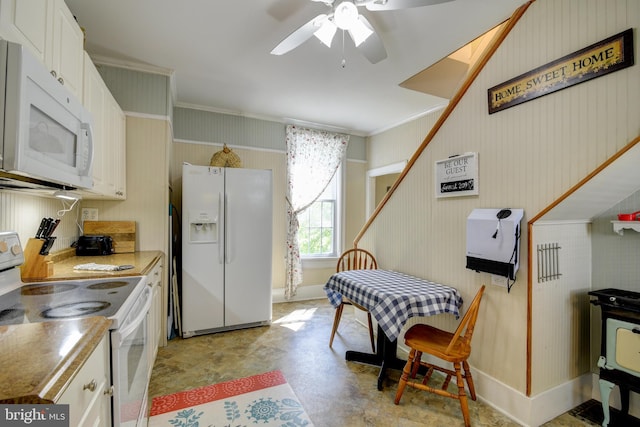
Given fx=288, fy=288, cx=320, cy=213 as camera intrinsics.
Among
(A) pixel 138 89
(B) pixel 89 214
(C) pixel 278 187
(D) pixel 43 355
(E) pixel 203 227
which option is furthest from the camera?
(C) pixel 278 187

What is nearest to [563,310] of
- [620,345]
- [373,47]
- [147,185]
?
[620,345]

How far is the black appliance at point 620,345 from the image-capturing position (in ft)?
5.34

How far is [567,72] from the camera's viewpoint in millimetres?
1599

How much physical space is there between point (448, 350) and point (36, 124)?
2.28 meters

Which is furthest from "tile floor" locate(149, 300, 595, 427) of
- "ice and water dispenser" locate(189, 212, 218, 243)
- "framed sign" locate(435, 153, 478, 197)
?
"framed sign" locate(435, 153, 478, 197)

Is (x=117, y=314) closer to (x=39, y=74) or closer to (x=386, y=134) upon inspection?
(x=39, y=74)

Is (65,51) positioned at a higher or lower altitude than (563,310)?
higher

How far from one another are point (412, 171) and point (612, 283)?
61.9 inches

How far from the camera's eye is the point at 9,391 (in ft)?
2.01

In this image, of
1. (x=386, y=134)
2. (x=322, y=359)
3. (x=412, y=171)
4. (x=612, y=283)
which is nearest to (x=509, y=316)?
(x=612, y=283)

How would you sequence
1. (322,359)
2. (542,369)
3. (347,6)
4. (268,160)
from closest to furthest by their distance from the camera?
(347,6), (542,369), (322,359), (268,160)

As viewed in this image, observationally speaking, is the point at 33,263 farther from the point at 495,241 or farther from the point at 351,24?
the point at 495,241

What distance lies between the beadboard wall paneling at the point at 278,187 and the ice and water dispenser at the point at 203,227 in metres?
0.82

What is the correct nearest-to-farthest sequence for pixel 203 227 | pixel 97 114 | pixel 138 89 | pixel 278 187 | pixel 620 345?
pixel 620 345 → pixel 97 114 → pixel 138 89 → pixel 203 227 → pixel 278 187
